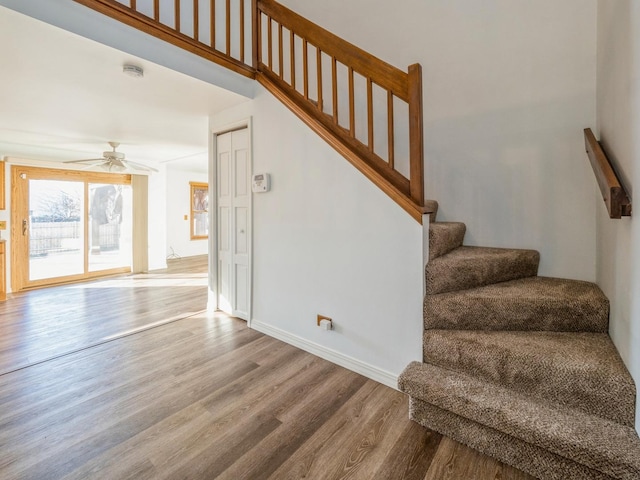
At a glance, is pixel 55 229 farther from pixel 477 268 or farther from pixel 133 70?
pixel 477 268

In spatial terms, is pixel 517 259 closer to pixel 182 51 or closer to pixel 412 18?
pixel 412 18

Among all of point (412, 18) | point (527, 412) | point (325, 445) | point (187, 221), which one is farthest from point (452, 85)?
point (187, 221)

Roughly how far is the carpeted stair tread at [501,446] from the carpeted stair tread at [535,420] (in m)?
0.06

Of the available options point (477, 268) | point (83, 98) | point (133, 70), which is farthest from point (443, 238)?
point (83, 98)

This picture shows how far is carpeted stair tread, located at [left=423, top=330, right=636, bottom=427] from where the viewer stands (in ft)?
4.12

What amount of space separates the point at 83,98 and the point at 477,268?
12.0ft

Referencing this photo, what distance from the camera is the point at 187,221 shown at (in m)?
8.05

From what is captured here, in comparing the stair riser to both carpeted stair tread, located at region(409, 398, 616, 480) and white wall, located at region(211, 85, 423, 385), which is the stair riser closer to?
white wall, located at region(211, 85, 423, 385)

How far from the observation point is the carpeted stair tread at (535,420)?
1.10 metres

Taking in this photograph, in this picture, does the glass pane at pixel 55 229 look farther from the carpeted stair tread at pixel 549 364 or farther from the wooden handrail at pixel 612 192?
the wooden handrail at pixel 612 192

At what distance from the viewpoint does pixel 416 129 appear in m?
1.79

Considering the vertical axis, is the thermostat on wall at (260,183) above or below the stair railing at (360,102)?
below

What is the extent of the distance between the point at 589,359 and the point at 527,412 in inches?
15.2

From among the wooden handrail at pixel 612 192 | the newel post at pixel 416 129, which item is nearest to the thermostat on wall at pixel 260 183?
the newel post at pixel 416 129
